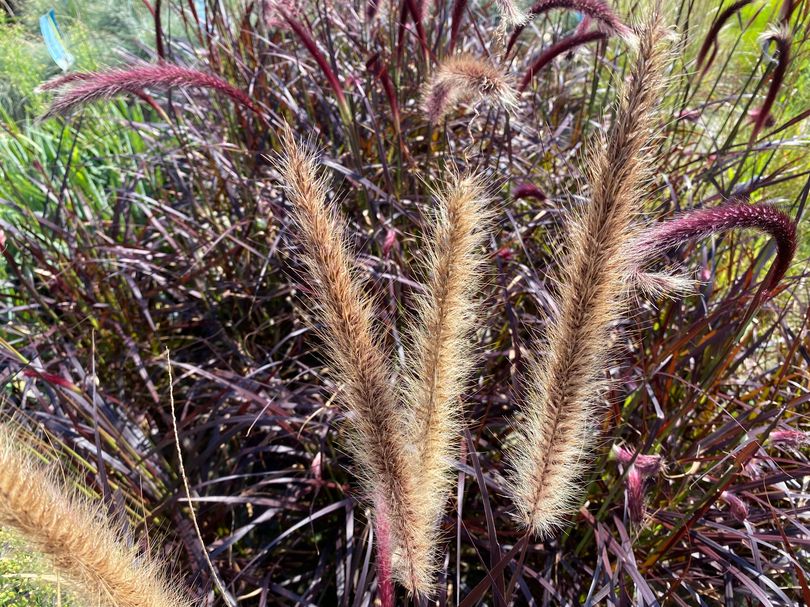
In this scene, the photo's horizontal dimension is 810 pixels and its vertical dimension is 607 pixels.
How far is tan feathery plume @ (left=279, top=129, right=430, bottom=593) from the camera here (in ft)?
3.67

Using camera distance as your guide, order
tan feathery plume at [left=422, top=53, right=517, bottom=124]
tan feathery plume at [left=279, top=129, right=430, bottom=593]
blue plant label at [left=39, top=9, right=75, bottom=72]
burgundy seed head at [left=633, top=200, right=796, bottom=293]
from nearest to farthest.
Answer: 1. tan feathery plume at [left=279, top=129, right=430, bottom=593]
2. burgundy seed head at [left=633, top=200, right=796, bottom=293]
3. tan feathery plume at [left=422, top=53, right=517, bottom=124]
4. blue plant label at [left=39, top=9, right=75, bottom=72]

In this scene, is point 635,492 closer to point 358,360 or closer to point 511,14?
point 358,360

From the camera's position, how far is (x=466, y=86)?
1930 mm

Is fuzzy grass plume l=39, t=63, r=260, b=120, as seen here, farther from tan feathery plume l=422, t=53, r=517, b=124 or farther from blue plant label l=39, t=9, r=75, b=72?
blue plant label l=39, t=9, r=75, b=72

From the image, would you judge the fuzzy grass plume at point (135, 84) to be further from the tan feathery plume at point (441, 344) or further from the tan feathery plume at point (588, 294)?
the tan feathery plume at point (588, 294)

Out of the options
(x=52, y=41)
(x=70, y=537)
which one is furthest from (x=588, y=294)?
(x=52, y=41)

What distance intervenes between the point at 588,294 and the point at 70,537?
2.97ft

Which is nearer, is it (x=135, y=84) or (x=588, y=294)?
(x=588, y=294)

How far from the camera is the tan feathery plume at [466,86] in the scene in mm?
1880

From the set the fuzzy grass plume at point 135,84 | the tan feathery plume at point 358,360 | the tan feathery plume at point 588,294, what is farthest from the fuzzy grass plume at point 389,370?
the fuzzy grass plume at point 135,84

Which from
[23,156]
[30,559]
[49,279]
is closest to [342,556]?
[30,559]

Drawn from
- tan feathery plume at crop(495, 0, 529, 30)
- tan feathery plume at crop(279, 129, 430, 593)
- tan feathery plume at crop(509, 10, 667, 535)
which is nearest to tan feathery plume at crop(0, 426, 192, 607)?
tan feathery plume at crop(279, 129, 430, 593)

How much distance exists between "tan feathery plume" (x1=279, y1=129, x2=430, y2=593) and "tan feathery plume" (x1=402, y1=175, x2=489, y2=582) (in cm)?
Result: 4

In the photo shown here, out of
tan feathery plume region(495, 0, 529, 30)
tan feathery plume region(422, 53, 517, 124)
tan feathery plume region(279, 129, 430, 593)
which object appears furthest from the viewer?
tan feathery plume region(495, 0, 529, 30)
